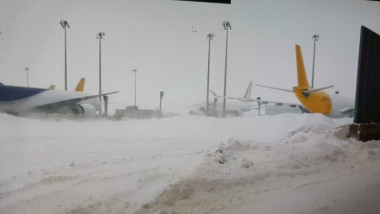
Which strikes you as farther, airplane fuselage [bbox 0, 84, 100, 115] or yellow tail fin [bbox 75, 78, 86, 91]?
yellow tail fin [bbox 75, 78, 86, 91]

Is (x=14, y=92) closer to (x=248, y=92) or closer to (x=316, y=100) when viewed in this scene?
(x=248, y=92)

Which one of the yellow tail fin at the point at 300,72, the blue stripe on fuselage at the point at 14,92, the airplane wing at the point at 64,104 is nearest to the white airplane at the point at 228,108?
the yellow tail fin at the point at 300,72

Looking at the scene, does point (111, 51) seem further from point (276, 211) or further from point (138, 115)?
point (276, 211)

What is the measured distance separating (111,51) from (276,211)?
4.30 ft

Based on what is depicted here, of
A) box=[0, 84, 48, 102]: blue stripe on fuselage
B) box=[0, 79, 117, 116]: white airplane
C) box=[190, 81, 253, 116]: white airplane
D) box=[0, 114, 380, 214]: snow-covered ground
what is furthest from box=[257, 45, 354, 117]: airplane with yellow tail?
box=[0, 84, 48, 102]: blue stripe on fuselage

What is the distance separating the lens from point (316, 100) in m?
1.98

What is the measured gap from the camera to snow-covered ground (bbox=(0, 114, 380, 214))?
1.27 m

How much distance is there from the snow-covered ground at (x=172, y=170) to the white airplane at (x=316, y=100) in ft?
0.78

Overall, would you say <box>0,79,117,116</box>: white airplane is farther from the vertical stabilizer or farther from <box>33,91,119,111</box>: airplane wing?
the vertical stabilizer

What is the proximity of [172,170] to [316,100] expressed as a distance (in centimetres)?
126

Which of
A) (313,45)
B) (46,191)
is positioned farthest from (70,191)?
(313,45)

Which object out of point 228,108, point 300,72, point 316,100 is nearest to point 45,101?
point 228,108

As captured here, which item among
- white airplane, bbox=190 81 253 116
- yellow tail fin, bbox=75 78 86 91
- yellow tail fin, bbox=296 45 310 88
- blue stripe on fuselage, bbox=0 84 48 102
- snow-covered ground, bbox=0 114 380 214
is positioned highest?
yellow tail fin, bbox=296 45 310 88

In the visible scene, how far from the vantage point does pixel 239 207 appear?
140 cm
